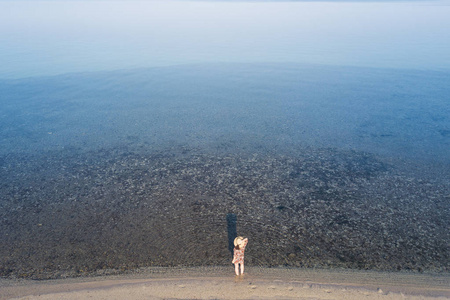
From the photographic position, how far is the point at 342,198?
11.0 m

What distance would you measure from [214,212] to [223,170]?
2.75m

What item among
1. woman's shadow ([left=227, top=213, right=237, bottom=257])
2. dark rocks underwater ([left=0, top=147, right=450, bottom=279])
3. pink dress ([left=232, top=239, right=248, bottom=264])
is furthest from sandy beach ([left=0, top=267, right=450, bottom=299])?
woman's shadow ([left=227, top=213, right=237, bottom=257])

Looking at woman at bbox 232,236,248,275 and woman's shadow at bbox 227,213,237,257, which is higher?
woman at bbox 232,236,248,275

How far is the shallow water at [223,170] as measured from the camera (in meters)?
8.89

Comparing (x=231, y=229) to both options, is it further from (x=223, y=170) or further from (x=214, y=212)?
(x=223, y=170)

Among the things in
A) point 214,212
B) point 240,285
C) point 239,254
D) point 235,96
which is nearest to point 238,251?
point 239,254

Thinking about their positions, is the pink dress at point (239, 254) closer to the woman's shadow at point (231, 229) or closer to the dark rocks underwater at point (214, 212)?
the dark rocks underwater at point (214, 212)

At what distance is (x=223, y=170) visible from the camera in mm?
12883

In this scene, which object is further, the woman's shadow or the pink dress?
the woman's shadow

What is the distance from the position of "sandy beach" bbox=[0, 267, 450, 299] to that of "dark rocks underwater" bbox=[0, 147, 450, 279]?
0.32m

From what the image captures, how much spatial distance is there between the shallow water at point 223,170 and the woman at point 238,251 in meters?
0.71

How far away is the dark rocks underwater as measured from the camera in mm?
8570

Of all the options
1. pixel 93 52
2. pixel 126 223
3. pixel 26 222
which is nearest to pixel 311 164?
pixel 126 223

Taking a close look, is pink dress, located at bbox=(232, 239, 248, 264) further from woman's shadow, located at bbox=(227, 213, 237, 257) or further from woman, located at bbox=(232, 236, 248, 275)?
woman's shadow, located at bbox=(227, 213, 237, 257)
